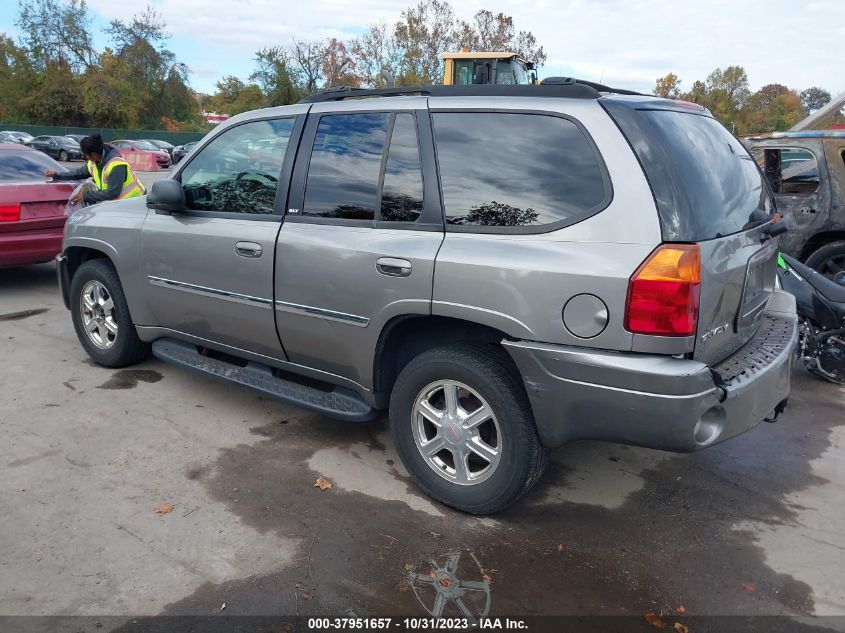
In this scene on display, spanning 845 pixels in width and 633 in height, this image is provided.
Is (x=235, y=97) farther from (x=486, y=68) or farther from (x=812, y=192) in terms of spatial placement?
(x=812, y=192)

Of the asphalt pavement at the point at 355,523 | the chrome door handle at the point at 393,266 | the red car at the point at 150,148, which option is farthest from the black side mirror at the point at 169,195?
the red car at the point at 150,148

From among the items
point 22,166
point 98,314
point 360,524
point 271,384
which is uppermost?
point 22,166

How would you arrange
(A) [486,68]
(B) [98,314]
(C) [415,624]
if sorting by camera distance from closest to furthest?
(C) [415,624], (B) [98,314], (A) [486,68]

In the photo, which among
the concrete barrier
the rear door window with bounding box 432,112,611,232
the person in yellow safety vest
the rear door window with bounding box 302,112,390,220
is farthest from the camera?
the concrete barrier

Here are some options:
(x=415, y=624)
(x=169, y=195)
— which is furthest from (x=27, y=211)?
(x=415, y=624)

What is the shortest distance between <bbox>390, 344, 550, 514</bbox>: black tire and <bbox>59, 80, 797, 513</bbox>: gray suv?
0.01 m

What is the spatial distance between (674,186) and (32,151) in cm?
810

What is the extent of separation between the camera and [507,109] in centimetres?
318

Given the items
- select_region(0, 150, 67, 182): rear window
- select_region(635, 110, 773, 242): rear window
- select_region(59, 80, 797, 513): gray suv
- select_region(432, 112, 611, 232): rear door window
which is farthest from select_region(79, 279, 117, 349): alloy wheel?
select_region(635, 110, 773, 242): rear window

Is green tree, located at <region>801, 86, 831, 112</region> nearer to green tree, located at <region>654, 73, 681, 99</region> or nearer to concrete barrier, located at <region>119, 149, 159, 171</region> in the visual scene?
green tree, located at <region>654, 73, 681, 99</region>

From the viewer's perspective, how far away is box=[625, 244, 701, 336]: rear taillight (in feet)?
8.89

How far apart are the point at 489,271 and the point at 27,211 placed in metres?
6.32

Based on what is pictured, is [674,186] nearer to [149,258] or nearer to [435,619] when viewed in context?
[435,619]

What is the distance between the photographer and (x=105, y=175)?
271 inches
